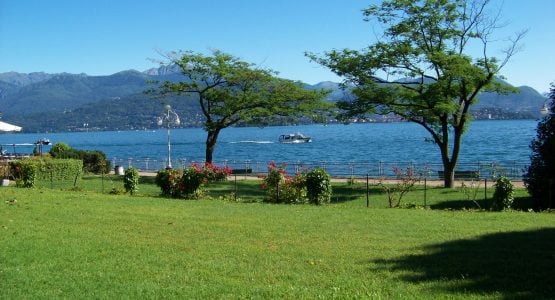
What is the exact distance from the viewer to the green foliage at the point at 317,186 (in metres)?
19.2

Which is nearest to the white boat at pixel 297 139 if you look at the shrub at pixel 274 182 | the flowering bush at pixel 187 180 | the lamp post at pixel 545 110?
the lamp post at pixel 545 110

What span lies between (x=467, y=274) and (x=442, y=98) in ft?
73.6

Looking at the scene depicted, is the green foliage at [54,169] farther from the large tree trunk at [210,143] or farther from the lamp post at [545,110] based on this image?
the lamp post at [545,110]

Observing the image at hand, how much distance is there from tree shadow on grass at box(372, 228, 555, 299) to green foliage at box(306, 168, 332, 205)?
8.76 meters

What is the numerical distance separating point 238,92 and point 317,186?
19396mm

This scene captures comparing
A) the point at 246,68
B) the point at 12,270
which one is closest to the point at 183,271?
the point at 12,270

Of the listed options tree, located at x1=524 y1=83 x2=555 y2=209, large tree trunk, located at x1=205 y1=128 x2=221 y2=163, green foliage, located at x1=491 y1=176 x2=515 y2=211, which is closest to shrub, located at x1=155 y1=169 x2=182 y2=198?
green foliage, located at x1=491 y1=176 x2=515 y2=211

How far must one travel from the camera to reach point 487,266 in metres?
8.24

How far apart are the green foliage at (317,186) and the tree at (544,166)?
23.6 ft

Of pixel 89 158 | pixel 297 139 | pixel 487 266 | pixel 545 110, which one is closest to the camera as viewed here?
Result: pixel 487 266

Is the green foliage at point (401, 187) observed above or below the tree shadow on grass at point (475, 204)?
above

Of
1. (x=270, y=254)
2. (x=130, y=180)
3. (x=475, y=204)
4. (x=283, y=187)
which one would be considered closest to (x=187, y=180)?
(x=130, y=180)

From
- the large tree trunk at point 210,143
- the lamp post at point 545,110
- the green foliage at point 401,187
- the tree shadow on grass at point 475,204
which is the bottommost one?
the tree shadow on grass at point 475,204

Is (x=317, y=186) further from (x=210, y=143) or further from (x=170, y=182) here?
(x=210, y=143)
